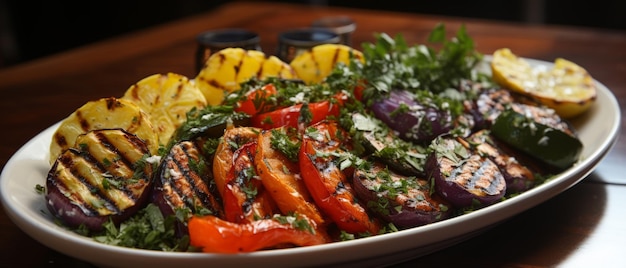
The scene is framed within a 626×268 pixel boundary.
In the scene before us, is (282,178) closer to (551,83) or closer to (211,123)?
(211,123)

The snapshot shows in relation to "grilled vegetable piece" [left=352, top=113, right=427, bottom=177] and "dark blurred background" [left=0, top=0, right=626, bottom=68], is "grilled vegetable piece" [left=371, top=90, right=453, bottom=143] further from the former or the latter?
"dark blurred background" [left=0, top=0, right=626, bottom=68]

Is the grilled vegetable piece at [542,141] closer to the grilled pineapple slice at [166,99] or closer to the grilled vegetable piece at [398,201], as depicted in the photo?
the grilled vegetable piece at [398,201]

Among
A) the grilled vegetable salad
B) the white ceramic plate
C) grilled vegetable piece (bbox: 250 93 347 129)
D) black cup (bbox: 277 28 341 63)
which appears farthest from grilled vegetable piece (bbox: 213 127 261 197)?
black cup (bbox: 277 28 341 63)

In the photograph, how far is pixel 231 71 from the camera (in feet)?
8.08

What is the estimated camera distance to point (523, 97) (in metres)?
2.51

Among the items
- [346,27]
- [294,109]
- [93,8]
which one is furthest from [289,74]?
[93,8]

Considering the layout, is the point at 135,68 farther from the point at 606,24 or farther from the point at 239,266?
the point at 606,24

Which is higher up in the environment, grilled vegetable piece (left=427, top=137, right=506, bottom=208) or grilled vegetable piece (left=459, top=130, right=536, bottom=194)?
grilled vegetable piece (left=427, top=137, right=506, bottom=208)

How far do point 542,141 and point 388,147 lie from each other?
521 mm

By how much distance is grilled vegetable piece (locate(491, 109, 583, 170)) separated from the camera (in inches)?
82.0

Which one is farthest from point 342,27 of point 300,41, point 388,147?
point 388,147

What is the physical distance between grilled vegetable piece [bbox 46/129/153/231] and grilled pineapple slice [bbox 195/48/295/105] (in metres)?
0.60

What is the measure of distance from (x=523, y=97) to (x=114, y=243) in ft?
5.13

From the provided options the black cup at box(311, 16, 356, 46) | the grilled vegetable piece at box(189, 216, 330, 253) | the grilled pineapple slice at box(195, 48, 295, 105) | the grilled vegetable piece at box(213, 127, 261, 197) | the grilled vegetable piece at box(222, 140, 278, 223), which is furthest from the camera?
the black cup at box(311, 16, 356, 46)
